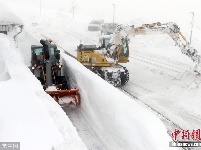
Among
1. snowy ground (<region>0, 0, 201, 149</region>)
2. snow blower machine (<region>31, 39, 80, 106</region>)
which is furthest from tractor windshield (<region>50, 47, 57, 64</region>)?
snowy ground (<region>0, 0, 201, 149</region>)

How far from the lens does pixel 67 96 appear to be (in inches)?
501

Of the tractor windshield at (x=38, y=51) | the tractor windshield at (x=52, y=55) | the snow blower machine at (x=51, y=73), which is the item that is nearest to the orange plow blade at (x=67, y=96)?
the snow blower machine at (x=51, y=73)

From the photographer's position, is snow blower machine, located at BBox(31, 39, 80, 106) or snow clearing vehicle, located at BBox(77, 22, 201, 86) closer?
snow blower machine, located at BBox(31, 39, 80, 106)

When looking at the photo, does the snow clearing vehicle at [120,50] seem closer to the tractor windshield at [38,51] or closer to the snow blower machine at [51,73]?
the snow blower machine at [51,73]

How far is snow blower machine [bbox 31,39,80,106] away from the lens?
41.7 feet

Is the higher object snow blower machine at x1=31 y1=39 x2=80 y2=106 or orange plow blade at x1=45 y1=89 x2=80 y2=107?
snow blower machine at x1=31 y1=39 x2=80 y2=106

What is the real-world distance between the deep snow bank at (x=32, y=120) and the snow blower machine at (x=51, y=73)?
4.96 ft

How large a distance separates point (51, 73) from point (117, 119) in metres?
5.71

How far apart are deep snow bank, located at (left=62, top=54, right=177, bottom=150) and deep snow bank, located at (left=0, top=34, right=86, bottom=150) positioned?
1.36 meters

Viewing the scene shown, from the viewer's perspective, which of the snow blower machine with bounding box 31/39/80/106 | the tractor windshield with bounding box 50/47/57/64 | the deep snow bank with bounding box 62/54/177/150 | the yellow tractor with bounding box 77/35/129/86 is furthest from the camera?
the yellow tractor with bounding box 77/35/129/86

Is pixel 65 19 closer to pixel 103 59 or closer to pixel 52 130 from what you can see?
pixel 103 59

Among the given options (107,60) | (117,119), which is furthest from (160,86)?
(117,119)

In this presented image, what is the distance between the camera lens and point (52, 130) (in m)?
7.73

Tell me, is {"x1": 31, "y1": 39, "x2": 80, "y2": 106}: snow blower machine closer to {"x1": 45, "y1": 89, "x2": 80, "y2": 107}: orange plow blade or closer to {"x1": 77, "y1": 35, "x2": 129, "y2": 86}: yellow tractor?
{"x1": 45, "y1": 89, "x2": 80, "y2": 107}: orange plow blade
